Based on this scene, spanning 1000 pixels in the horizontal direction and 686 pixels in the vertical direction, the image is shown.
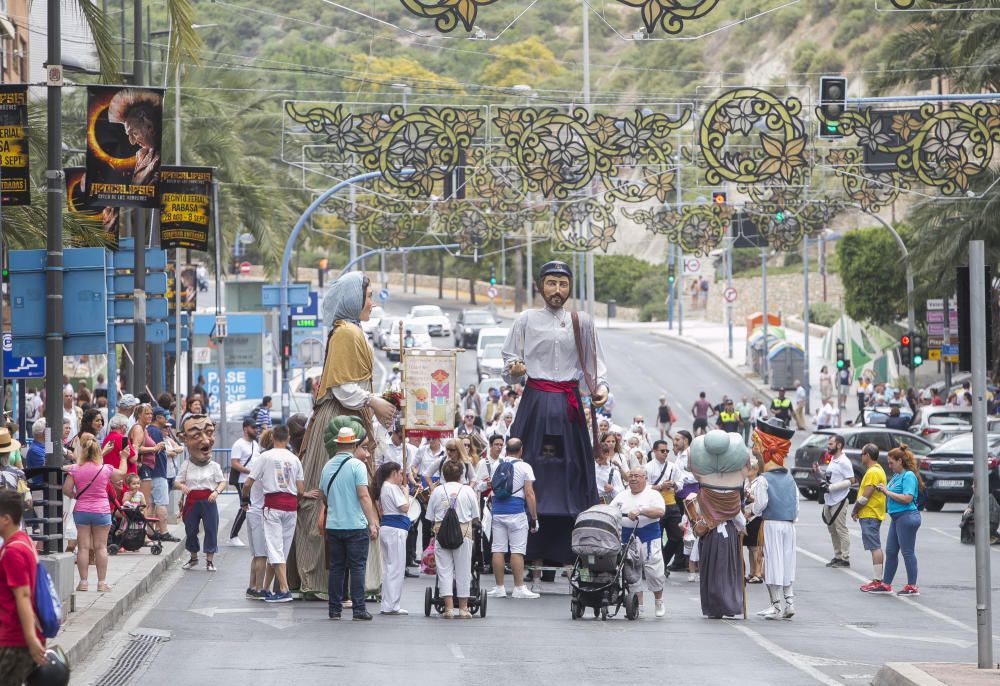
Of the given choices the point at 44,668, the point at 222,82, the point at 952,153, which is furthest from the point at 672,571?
the point at 222,82

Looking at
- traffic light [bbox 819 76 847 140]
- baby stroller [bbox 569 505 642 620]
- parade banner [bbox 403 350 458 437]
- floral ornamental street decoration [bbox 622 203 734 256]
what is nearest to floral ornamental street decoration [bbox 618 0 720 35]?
baby stroller [bbox 569 505 642 620]

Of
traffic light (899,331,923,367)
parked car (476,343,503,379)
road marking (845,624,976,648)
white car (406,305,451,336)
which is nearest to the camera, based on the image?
road marking (845,624,976,648)

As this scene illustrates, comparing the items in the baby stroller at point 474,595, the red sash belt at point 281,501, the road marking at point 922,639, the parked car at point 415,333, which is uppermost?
the parked car at point 415,333

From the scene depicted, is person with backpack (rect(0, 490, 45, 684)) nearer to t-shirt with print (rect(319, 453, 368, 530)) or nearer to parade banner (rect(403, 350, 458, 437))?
t-shirt with print (rect(319, 453, 368, 530))

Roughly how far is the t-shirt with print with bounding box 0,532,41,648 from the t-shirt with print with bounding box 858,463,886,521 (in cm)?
1297

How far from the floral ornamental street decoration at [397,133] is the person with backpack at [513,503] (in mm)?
12395

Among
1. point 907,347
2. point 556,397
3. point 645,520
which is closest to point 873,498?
point 645,520

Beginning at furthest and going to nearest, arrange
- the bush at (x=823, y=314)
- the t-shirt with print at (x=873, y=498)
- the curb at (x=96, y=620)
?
the bush at (x=823, y=314) → the t-shirt with print at (x=873, y=498) → the curb at (x=96, y=620)

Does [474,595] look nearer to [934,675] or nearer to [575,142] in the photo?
[934,675]

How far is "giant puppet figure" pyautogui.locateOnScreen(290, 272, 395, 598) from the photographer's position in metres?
15.8

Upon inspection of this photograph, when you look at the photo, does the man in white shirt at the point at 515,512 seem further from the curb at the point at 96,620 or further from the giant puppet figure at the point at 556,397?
the curb at the point at 96,620

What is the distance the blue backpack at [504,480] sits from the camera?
54.9ft

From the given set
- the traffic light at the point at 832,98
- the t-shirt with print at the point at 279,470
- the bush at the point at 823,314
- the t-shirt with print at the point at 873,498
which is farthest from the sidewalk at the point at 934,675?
the bush at the point at 823,314

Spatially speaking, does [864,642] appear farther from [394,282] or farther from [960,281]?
[394,282]
